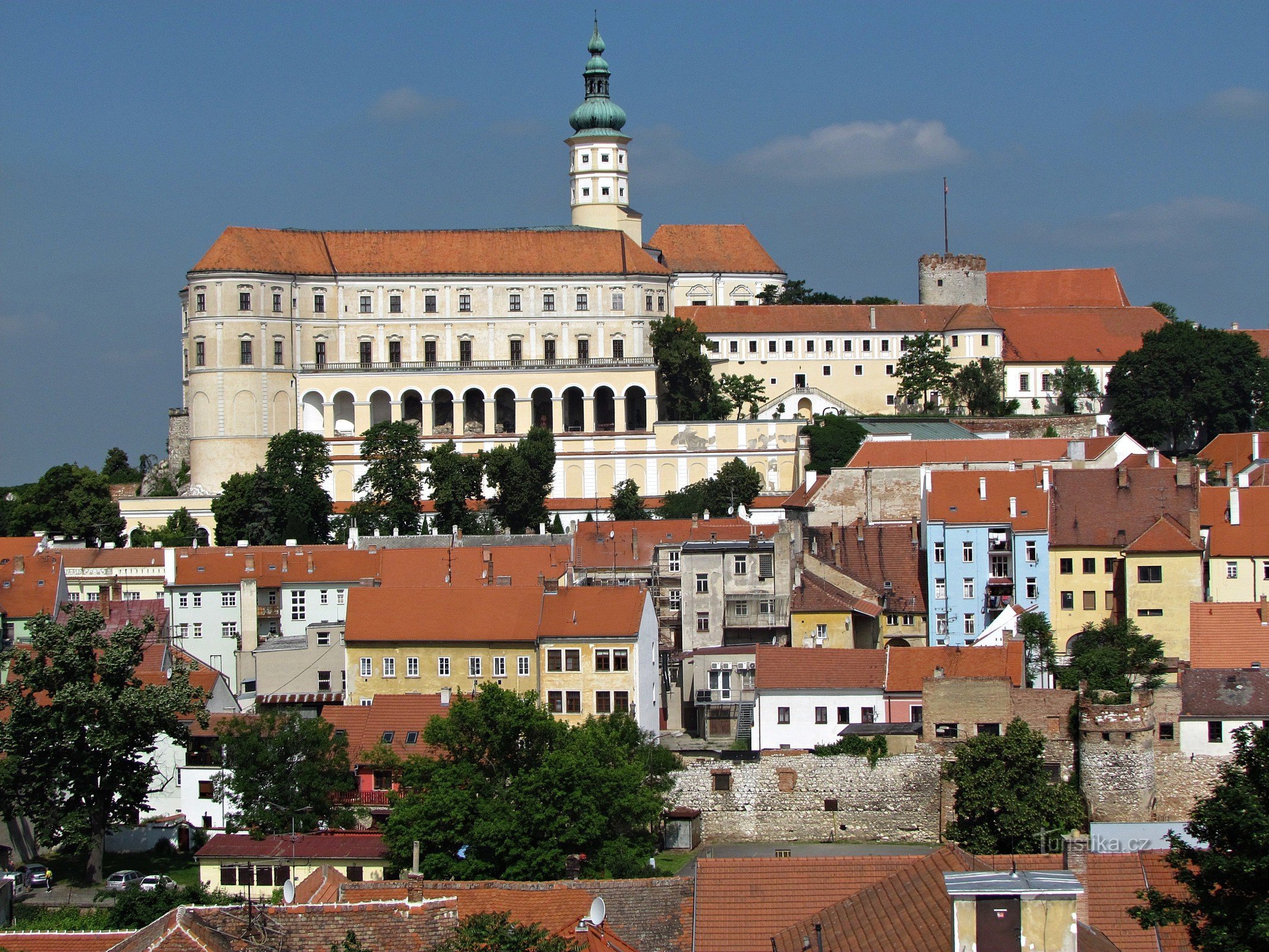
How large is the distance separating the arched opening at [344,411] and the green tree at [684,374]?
16546 mm

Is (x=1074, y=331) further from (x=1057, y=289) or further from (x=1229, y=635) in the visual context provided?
(x=1229, y=635)

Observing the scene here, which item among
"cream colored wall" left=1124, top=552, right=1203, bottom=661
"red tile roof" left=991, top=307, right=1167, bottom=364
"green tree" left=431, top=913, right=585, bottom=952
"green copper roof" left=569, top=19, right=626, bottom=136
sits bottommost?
"green tree" left=431, top=913, right=585, bottom=952

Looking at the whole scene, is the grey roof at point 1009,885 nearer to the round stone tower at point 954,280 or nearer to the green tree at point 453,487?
the green tree at point 453,487

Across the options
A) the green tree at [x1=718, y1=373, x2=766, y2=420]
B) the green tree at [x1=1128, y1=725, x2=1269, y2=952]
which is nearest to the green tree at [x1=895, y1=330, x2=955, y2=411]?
the green tree at [x1=718, y1=373, x2=766, y2=420]

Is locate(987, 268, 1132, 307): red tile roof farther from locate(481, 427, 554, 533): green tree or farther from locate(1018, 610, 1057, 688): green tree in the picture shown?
locate(1018, 610, 1057, 688): green tree

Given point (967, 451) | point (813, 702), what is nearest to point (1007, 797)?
point (813, 702)

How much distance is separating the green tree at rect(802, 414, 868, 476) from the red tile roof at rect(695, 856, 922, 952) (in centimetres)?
6929

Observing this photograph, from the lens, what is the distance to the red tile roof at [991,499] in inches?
2325

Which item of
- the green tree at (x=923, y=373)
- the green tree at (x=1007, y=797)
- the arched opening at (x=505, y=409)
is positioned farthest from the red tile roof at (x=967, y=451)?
the arched opening at (x=505, y=409)

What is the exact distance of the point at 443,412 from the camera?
110 m

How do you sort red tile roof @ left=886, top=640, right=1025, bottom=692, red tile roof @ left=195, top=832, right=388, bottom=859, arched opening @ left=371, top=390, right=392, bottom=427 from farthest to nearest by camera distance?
arched opening @ left=371, top=390, right=392, bottom=427 < red tile roof @ left=886, top=640, right=1025, bottom=692 < red tile roof @ left=195, top=832, right=388, bottom=859

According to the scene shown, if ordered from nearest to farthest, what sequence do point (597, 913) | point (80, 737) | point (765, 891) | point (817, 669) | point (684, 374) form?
1. point (765, 891)
2. point (597, 913)
3. point (80, 737)
4. point (817, 669)
5. point (684, 374)

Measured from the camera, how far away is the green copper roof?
12456 centimetres

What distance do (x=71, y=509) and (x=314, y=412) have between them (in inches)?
707
